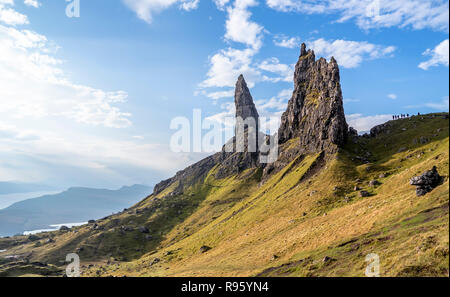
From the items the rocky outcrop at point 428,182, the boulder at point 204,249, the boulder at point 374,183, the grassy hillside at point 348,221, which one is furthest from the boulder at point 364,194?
the boulder at point 204,249

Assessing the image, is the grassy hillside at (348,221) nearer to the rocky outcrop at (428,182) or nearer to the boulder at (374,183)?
the rocky outcrop at (428,182)

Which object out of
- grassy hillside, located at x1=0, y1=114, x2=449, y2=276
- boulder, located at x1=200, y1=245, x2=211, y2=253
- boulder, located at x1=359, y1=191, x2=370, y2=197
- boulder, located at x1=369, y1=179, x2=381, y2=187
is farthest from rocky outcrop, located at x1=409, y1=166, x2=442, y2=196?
boulder, located at x1=200, y1=245, x2=211, y2=253

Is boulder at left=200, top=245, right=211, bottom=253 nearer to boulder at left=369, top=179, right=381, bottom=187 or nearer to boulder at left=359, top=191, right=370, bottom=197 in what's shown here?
boulder at left=359, top=191, right=370, bottom=197

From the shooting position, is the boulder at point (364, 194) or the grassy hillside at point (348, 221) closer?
the grassy hillside at point (348, 221)

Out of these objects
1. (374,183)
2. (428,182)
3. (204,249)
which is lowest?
(204,249)

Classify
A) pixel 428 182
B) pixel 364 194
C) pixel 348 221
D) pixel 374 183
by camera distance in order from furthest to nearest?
pixel 374 183, pixel 364 194, pixel 348 221, pixel 428 182

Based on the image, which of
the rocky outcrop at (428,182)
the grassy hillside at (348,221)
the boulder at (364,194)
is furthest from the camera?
the boulder at (364,194)

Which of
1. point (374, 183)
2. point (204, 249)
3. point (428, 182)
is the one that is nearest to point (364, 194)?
point (374, 183)

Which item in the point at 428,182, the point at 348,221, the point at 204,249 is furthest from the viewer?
the point at 204,249

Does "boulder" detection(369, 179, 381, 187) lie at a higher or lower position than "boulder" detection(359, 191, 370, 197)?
higher

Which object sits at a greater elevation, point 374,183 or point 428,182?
point 428,182

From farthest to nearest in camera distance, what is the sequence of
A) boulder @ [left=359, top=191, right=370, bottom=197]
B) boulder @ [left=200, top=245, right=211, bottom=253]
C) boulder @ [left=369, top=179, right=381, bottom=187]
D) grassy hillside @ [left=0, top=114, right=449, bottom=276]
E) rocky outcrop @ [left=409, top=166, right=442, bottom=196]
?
boulder @ [left=200, top=245, right=211, bottom=253] < boulder @ [left=369, top=179, right=381, bottom=187] < boulder @ [left=359, top=191, right=370, bottom=197] < rocky outcrop @ [left=409, top=166, right=442, bottom=196] < grassy hillside @ [left=0, top=114, right=449, bottom=276]

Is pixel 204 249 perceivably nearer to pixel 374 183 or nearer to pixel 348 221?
pixel 348 221

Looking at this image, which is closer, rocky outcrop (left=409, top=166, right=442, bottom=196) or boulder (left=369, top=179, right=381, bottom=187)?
rocky outcrop (left=409, top=166, right=442, bottom=196)
